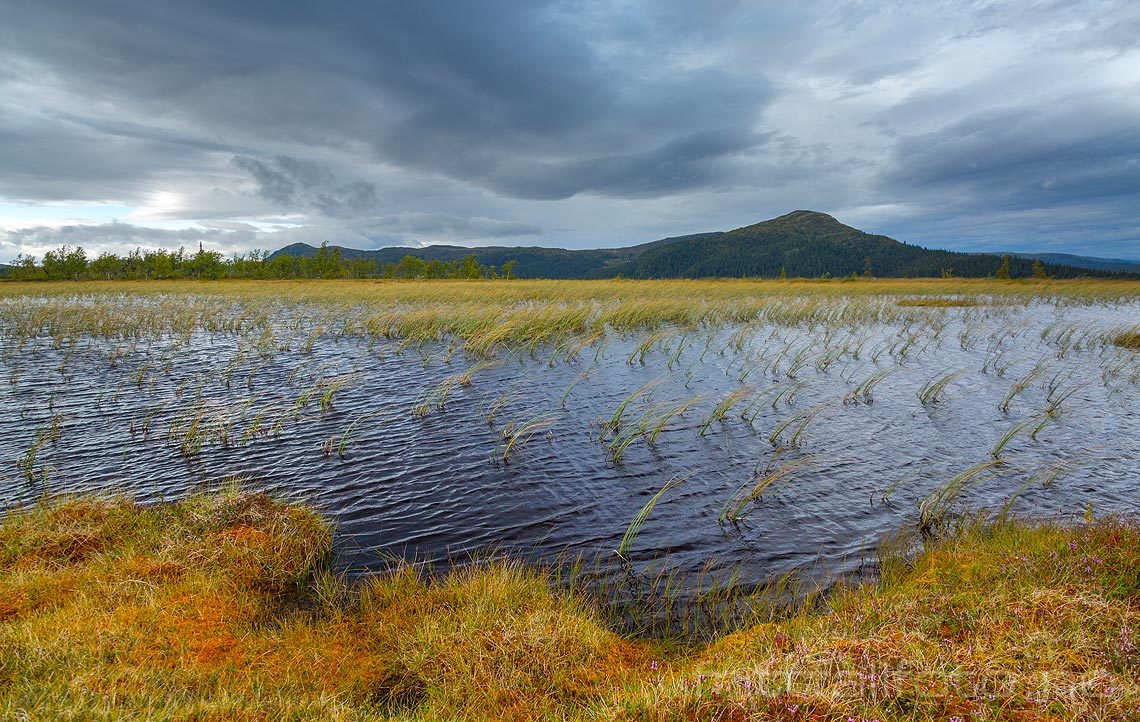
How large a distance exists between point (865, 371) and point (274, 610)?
16.8 m

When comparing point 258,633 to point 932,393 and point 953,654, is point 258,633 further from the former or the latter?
point 932,393

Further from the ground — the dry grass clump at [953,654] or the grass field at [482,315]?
the grass field at [482,315]

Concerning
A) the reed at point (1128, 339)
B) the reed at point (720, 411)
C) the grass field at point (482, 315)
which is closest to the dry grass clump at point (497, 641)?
the reed at point (720, 411)

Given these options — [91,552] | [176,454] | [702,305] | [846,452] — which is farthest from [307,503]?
[702,305]

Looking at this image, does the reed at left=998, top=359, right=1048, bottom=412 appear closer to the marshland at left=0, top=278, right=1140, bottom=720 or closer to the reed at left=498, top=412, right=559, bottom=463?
the marshland at left=0, top=278, right=1140, bottom=720

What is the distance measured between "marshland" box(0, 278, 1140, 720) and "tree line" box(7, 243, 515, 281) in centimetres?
8607

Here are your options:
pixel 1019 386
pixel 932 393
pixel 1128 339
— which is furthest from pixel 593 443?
pixel 1128 339

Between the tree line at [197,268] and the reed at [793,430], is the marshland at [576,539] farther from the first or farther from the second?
the tree line at [197,268]

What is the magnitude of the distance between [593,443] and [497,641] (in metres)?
6.24

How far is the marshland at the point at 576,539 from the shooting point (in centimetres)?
377

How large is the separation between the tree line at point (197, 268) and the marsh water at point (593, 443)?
83.3 m

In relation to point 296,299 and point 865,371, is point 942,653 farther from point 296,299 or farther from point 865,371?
point 296,299

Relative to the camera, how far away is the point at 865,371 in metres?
16.6

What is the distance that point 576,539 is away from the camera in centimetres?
714
